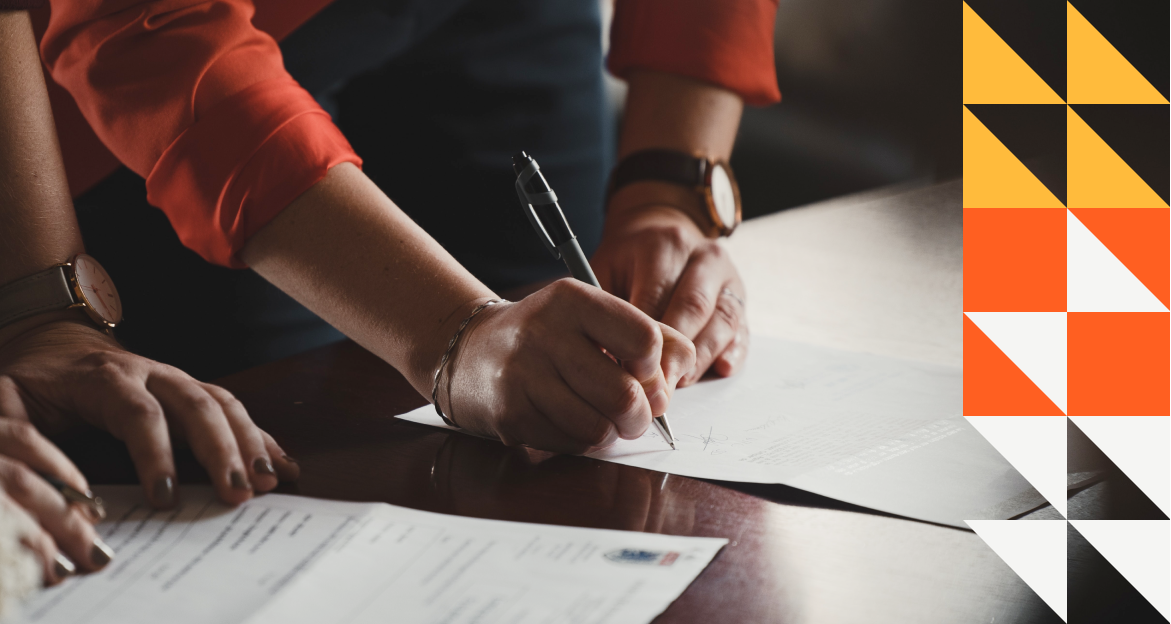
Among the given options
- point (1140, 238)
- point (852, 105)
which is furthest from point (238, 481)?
point (852, 105)

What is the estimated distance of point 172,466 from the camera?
0.55 meters

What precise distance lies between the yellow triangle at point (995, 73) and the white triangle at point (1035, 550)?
208 cm

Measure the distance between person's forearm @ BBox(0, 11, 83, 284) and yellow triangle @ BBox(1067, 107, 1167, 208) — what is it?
4.33 ft

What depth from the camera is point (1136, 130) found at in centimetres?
227

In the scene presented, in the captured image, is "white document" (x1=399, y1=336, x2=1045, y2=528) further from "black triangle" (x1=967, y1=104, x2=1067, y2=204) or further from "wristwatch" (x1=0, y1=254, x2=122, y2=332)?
"black triangle" (x1=967, y1=104, x2=1067, y2=204)

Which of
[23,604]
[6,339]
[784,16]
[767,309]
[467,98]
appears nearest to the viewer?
[23,604]

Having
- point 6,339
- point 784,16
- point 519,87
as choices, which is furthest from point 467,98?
point 784,16

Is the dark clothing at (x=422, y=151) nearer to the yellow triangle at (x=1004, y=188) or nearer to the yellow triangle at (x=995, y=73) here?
the yellow triangle at (x=1004, y=188)

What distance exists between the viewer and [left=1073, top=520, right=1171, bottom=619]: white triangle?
484mm

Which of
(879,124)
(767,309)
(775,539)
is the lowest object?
(879,124)

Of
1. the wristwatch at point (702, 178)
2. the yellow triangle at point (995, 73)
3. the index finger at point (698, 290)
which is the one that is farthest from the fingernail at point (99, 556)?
the yellow triangle at point (995, 73)

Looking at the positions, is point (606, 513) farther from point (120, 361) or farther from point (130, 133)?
point (130, 133)

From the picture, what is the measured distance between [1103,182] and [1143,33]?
1.13 meters

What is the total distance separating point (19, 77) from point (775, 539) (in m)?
0.66
